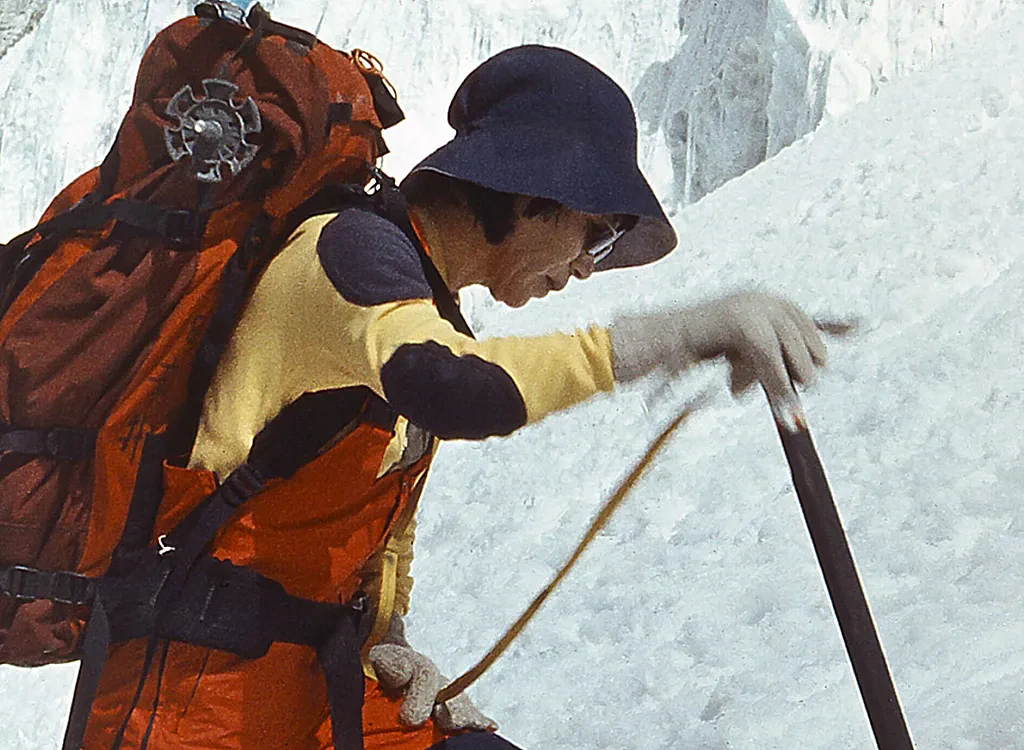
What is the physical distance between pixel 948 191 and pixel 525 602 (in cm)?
234

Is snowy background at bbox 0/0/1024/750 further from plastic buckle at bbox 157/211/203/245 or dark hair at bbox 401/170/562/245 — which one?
plastic buckle at bbox 157/211/203/245

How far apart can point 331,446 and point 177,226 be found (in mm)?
185

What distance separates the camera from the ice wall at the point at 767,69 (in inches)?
336

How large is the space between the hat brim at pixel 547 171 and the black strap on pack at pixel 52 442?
0.31 m

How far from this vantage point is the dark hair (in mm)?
850

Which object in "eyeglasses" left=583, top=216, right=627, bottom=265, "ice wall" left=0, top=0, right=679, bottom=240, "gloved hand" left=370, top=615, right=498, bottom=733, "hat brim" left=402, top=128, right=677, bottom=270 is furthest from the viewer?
"ice wall" left=0, top=0, right=679, bottom=240

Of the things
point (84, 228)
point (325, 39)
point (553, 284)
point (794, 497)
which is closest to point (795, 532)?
point (794, 497)

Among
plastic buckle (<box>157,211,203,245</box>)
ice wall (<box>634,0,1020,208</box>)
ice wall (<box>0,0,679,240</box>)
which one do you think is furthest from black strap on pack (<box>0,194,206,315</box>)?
ice wall (<box>634,0,1020,208</box>)

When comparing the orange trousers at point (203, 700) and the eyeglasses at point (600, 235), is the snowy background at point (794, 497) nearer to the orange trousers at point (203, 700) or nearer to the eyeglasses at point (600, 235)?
the eyeglasses at point (600, 235)

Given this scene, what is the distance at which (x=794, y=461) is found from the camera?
0.74 meters

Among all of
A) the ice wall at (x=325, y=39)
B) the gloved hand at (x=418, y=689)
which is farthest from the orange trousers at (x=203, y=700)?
the ice wall at (x=325, y=39)

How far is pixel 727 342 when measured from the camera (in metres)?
0.70

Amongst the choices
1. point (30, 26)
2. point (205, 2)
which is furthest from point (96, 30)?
point (205, 2)

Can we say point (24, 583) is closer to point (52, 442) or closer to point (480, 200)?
point (52, 442)
